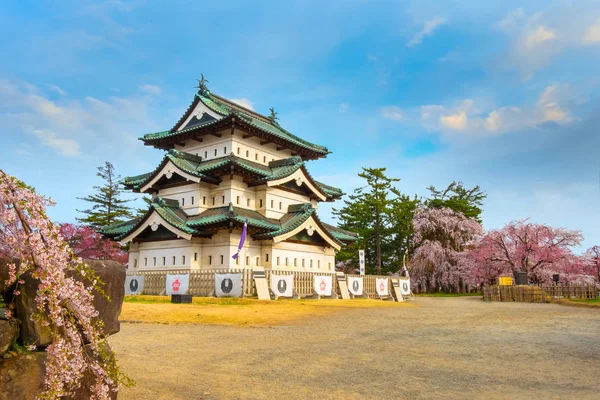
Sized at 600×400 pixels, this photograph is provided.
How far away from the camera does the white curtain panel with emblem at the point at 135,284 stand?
30.1 m

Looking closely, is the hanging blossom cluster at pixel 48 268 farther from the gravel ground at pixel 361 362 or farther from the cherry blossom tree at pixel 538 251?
the cherry blossom tree at pixel 538 251

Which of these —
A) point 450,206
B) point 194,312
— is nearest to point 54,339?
point 194,312

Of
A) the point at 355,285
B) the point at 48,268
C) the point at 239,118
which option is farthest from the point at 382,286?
the point at 48,268

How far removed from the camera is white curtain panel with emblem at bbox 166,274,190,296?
2739 cm

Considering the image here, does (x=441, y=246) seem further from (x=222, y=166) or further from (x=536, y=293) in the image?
(x=222, y=166)

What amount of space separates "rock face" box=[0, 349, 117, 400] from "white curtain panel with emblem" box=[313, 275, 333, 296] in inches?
977

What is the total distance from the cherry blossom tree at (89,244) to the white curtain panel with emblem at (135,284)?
18.9 meters

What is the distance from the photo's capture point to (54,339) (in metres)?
3.82

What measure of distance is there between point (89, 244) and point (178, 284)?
2634cm

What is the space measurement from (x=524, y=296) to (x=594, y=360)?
90.3ft

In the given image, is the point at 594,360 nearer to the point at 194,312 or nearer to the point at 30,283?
the point at 30,283

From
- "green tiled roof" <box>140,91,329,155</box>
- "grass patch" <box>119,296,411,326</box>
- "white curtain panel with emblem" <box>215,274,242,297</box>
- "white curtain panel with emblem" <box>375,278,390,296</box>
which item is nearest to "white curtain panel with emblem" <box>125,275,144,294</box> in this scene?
"white curtain panel with emblem" <box>215,274,242,297</box>

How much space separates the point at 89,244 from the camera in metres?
48.7

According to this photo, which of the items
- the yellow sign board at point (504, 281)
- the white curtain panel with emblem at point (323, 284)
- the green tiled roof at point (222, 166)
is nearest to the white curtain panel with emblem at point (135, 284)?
the green tiled roof at point (222, 166)
